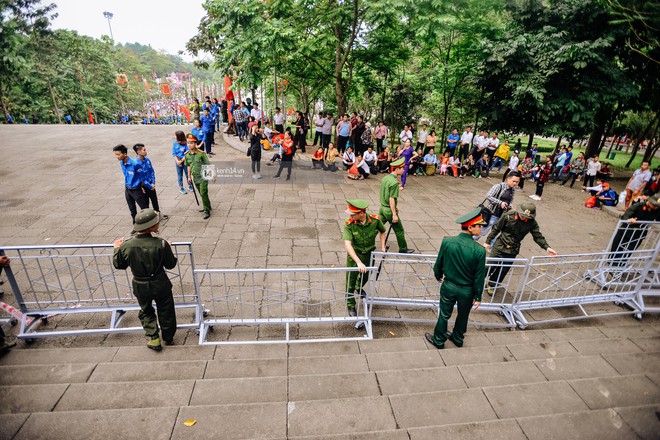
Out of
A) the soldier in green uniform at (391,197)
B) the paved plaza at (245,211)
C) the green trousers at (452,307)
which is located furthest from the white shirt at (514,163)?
the green trousers at (452,307)

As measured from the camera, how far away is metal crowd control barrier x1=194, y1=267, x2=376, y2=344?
13.0 ft

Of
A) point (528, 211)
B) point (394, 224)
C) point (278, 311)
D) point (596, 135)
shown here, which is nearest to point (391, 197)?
point (394, 224)

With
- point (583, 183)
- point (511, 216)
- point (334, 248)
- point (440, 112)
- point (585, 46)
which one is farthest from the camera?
point (440, 112)

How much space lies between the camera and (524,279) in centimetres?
436

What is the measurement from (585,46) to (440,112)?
12153 millimetres

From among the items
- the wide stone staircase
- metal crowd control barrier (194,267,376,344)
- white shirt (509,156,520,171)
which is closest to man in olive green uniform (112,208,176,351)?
metal crowd control barrier (194,267,376,344)

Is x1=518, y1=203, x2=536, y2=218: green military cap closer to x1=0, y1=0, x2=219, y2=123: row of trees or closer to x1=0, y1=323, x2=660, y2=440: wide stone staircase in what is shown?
x1=0, y1=323, x2=660, y2=440: wide stone staircase

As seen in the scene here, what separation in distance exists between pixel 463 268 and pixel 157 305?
3370mm

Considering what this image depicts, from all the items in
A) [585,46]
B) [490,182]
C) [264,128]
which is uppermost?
[585,46]

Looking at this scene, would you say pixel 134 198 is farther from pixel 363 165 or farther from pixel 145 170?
pixel 363 165

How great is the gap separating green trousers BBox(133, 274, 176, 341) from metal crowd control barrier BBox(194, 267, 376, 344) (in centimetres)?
33

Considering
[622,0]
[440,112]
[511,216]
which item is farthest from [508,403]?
[440,112]

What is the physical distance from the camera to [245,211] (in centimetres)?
805

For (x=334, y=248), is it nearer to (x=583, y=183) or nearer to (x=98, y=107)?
(x=583, y=183)
